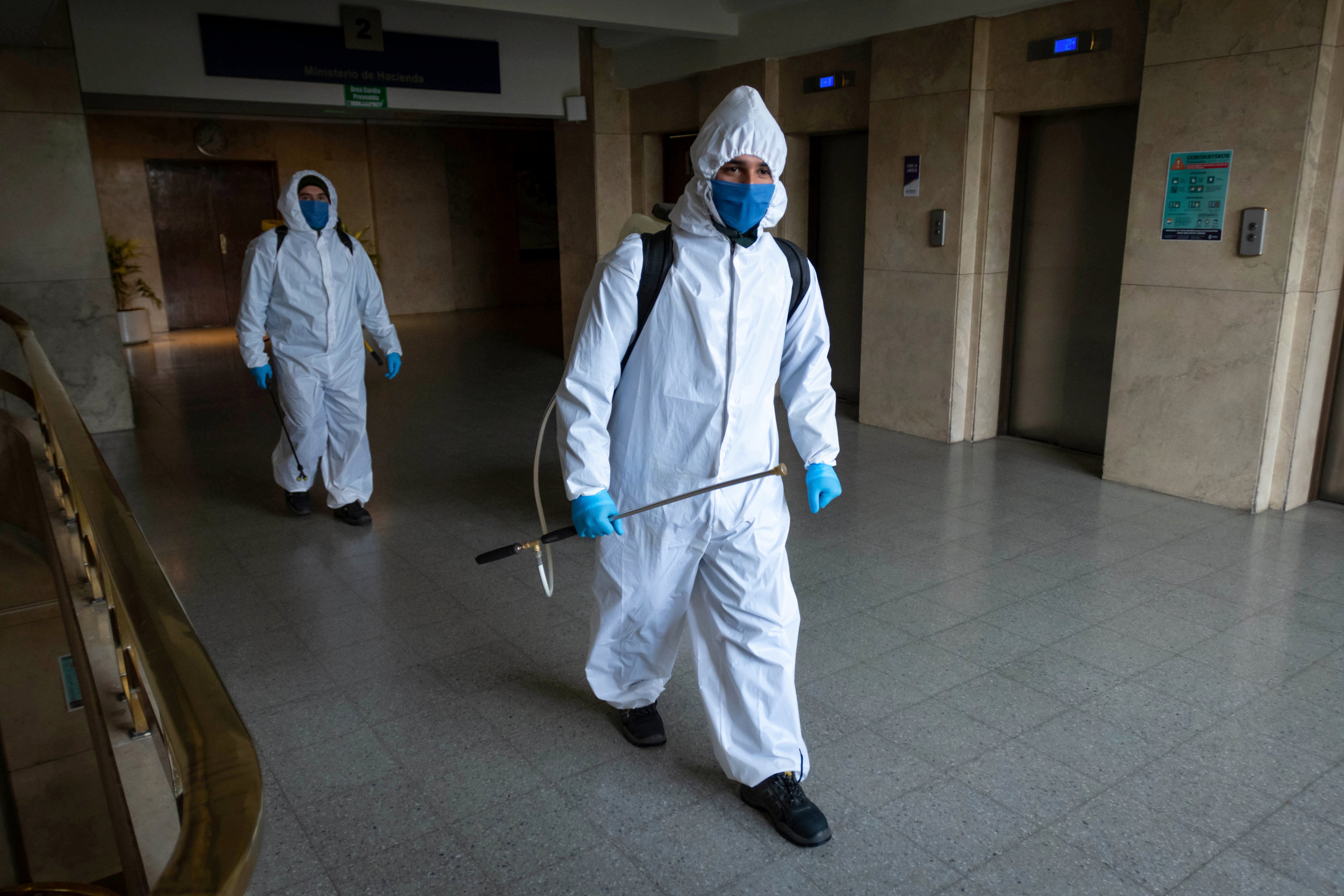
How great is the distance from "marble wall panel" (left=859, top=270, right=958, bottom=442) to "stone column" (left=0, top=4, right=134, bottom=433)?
4.97 m

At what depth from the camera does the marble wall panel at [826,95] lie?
246 inches

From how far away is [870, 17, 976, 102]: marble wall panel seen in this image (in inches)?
216

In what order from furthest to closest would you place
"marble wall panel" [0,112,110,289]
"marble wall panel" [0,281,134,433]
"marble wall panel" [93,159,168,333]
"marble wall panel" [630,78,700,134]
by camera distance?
1. "marble wall panel" [93,159,168,333]
2. "marble wall panel" [630,78,700,134]
3. "marble wall panel" [0,281,134,433]
4. "marble wall panel" [0,112,110,289]

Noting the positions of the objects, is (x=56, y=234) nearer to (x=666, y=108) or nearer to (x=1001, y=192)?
(x=666, y=108)

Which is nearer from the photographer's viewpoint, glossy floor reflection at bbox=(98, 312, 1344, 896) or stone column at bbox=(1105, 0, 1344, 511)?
glossy floor reflection at bbox=(98, 312, 1344, 896)

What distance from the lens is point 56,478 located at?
9.70ft

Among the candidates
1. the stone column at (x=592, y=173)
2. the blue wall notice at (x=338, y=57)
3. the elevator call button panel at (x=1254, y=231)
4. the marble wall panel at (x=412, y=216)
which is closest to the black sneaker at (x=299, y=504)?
the blue wall notice at (x=338, y=57)

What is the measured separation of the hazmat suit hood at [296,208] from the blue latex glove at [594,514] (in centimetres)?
267

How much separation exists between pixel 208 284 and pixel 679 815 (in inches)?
473

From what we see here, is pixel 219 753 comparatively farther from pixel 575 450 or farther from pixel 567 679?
pixel 567 679

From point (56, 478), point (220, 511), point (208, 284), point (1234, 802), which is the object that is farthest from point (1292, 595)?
point (208, 284)

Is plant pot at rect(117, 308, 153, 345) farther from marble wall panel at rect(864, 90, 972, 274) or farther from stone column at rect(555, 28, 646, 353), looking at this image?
marble wall panel at rect(864, 90, 972, 274)

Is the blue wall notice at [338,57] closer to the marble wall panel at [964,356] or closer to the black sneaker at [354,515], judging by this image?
the black sneaker at [354,515]

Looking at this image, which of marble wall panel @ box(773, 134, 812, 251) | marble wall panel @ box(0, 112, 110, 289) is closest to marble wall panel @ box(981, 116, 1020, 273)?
marble wall panel @ box(773, 134, 812, 251)
